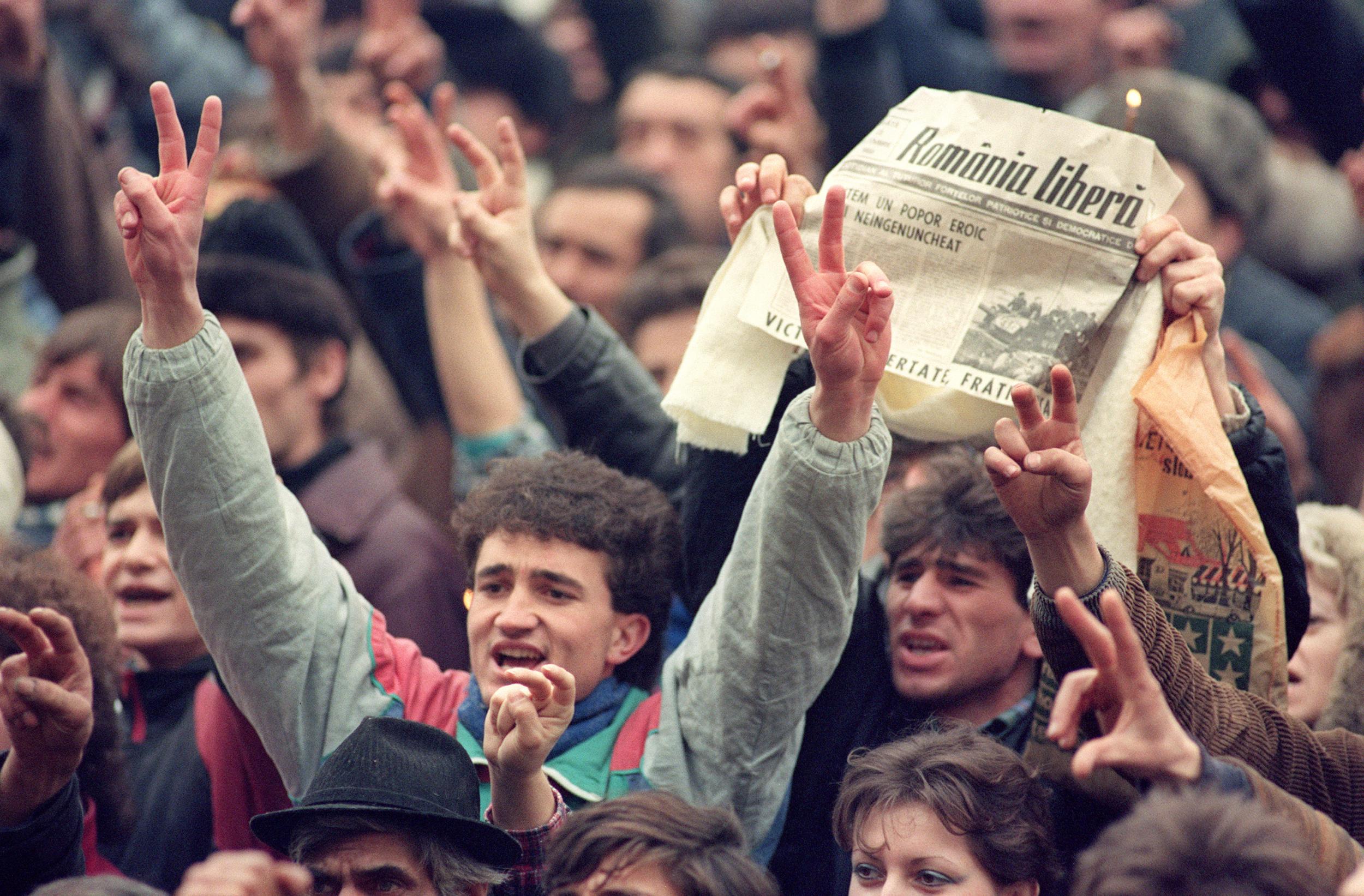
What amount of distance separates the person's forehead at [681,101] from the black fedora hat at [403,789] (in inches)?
149

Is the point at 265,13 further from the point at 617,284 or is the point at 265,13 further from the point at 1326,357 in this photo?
the point at 1326,357

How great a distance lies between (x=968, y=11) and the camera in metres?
7.02

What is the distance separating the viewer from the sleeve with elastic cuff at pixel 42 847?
295 cm

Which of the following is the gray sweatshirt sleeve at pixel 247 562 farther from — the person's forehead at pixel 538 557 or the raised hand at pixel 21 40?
the raised hand at pixel 21 40

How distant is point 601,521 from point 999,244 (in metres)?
0.98

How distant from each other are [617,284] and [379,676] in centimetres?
256

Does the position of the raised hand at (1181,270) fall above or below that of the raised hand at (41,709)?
above

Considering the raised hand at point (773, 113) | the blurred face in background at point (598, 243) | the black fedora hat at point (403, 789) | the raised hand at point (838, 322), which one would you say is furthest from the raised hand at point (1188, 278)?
the blurred face in background at point (598, 243)

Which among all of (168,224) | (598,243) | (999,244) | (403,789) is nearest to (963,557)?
(999,244)

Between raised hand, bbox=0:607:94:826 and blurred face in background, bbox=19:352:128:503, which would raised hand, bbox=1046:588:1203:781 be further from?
blurred face in background, bbox=19:352:128:503

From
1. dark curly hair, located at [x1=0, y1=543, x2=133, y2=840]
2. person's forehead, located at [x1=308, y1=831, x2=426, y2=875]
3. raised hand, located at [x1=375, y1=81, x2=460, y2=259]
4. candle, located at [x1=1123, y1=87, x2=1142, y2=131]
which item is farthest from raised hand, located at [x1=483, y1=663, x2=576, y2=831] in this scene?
raised hand, located at [x1=375, y1=81, x2=460, y2=259]

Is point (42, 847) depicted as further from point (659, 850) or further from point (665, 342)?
point (665, 342)

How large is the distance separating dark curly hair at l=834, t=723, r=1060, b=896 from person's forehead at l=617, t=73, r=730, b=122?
→ 12.2ft

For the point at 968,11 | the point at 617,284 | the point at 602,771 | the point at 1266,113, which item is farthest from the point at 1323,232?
the point at 602,771
